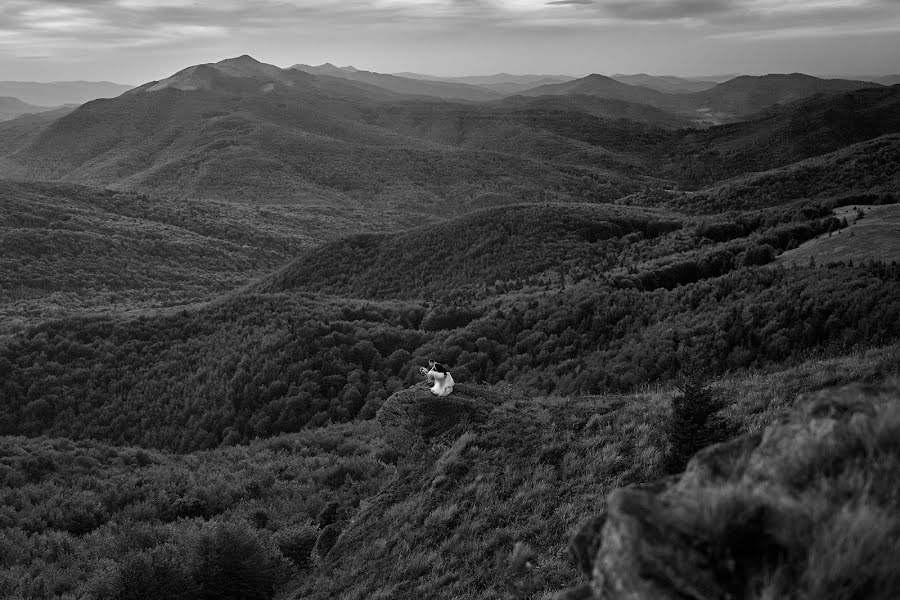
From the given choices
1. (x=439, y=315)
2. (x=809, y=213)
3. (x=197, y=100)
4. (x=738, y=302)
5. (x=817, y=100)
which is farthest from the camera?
(x=197, y=100)

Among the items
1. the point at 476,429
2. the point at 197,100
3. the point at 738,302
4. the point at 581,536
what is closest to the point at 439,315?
the point at 738,302

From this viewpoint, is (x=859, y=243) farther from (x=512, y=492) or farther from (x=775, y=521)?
(x=775, y=521)

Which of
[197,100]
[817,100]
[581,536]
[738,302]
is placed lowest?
[738,302]

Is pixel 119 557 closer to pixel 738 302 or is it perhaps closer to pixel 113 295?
pixel 738 302

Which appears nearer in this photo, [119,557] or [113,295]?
[119,557]

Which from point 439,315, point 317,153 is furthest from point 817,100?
point 439,315

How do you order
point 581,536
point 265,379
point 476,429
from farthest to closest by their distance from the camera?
point 265,379 < point 476,429 < point 581,536

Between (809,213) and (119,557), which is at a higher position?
(809,213)

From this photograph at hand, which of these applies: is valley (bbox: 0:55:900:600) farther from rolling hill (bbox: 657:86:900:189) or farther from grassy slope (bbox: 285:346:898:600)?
rolling hill (bbox: 657:86:900:189)
